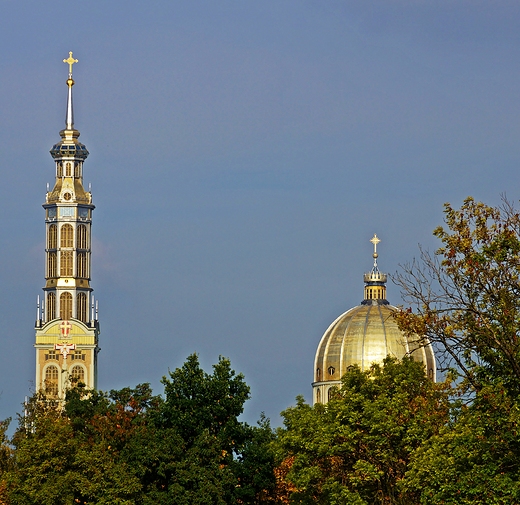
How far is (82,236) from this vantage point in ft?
506

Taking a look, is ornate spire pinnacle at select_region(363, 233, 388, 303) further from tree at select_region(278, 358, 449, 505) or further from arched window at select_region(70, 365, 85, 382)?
tree at select_region(278, 358, 449, 505)

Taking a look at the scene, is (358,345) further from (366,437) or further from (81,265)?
(366,437)

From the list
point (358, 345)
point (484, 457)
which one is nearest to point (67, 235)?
point (358, 345)

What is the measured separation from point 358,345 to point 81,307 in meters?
25.3

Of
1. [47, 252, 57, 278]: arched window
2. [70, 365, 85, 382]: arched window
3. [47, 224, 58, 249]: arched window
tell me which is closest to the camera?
[70, 365, 85, 382]: arched window

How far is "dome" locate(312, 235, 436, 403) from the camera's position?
14938cm

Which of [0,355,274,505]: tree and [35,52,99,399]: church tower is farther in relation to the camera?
[35,52,99,399]: church tower

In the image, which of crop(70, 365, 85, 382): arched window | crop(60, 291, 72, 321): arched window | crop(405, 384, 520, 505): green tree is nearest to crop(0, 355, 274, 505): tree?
crop(405, 384, 520, 505): green tree

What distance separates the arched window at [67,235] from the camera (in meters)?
153

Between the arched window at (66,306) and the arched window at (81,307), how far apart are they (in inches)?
30.0

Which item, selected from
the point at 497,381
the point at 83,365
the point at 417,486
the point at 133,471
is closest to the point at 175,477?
the point at 133,471

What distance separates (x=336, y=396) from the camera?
6456 cm

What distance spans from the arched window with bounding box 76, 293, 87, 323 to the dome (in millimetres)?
21427

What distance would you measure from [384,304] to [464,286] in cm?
11252
